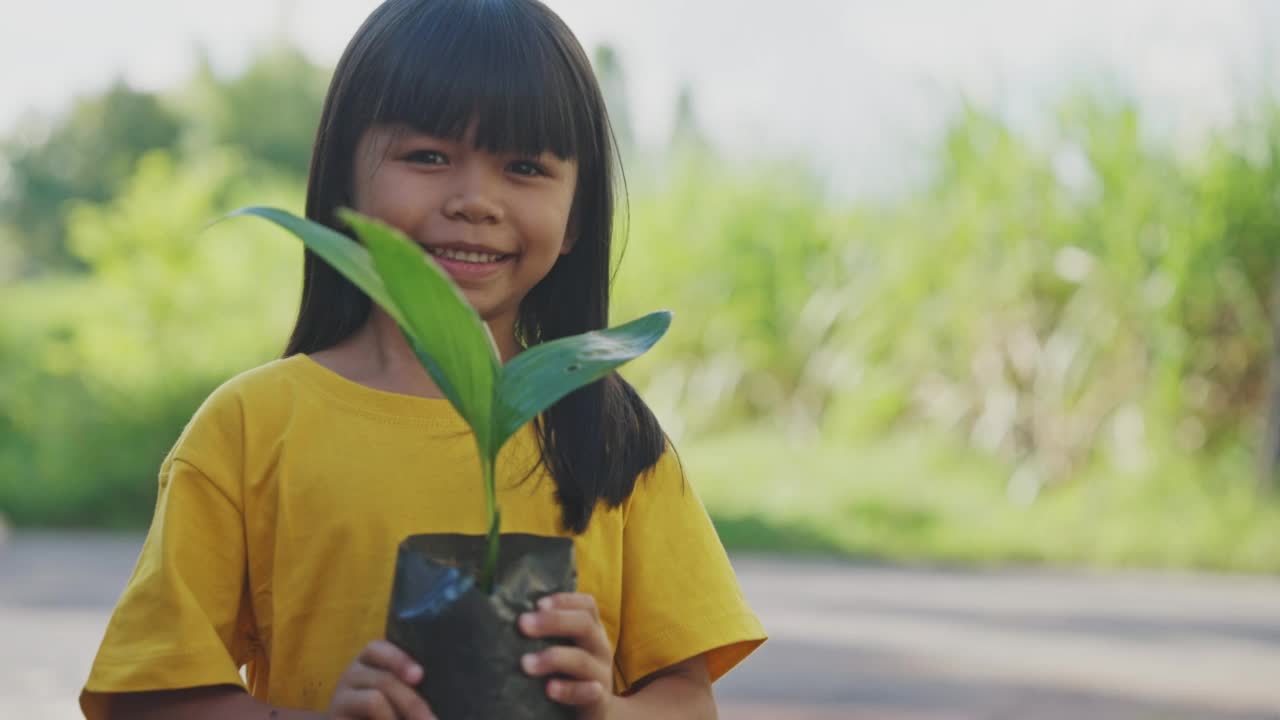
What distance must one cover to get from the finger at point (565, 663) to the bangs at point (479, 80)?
1.55 feet

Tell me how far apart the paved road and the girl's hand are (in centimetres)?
343

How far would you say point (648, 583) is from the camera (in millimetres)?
1329

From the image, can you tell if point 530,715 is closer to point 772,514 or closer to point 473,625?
point 473,625

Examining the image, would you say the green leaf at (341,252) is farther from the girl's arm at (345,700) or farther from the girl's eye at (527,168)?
the girl's eye at (527,168)

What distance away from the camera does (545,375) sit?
3.15 ft

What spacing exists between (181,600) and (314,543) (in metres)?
0.11

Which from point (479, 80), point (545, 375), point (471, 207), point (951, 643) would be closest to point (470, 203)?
point (471, 207)

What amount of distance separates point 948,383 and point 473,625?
8443mm

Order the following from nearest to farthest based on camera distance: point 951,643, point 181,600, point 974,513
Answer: point 181,600
point 951,643
point 974,513

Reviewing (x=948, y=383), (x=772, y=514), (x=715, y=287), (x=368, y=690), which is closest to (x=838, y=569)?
(x=772, y=514)

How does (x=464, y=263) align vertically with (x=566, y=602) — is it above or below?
above

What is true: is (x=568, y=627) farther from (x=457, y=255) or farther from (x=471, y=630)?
(x=457, y=255)

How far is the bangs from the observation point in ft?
4.20

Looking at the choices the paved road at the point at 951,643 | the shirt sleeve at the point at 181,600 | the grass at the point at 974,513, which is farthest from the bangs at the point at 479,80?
the grass at the point at 974,513
